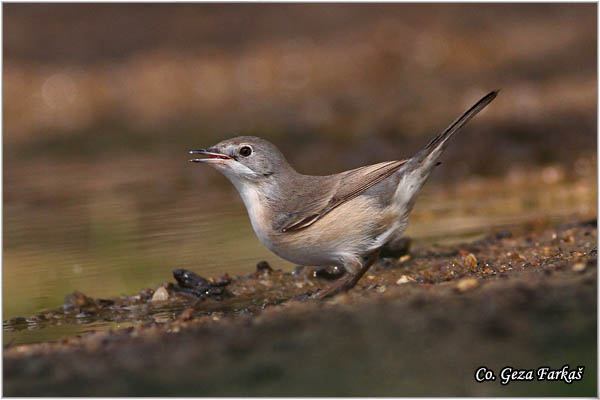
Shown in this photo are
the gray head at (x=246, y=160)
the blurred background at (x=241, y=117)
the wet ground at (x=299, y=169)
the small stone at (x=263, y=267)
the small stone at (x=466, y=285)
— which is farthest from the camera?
the blurred background at (x=241, y=117)

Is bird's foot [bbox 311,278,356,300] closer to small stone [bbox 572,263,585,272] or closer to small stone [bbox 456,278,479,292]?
small stone [bbox 456,278,479,292]

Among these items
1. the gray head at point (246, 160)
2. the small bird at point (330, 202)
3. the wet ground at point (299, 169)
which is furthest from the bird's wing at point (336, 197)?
the wet ground at point (299, 169)

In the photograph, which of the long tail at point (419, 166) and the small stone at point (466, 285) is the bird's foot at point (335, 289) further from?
the small stone at point (466, 285)

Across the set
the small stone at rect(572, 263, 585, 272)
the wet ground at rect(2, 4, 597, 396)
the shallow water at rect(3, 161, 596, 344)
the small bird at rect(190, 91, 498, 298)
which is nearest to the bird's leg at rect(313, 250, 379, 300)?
the small bird at rect(190, 91, 498, 298)

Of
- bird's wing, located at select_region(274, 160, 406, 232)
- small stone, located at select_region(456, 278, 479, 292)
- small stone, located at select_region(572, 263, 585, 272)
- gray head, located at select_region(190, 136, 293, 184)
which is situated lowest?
small stone, located at select_region(456, 278, 479, 292)

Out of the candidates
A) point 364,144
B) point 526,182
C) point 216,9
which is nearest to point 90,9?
point 216,9
